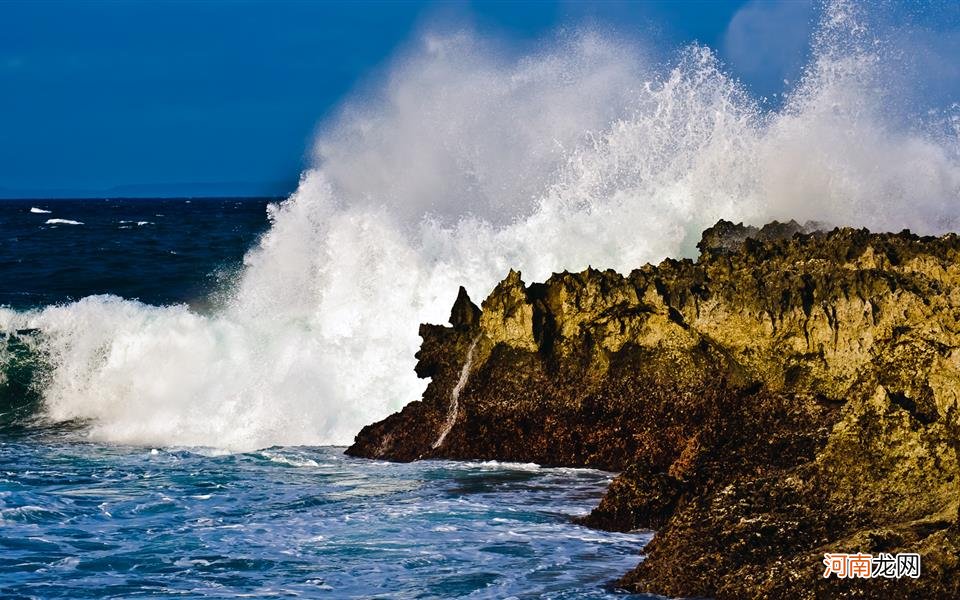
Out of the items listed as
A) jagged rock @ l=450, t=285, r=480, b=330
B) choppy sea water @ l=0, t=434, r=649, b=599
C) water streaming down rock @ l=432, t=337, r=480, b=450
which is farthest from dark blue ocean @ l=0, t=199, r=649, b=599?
jagged rock @ l=450, t=285, r=480, b=330

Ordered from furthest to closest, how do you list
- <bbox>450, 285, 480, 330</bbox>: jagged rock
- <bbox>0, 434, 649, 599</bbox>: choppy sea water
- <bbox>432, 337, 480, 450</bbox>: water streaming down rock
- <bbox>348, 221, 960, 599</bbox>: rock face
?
<bbox>450, 285, 480, 330</bbox>: jagged rock, <bbox>432, 337, 480, 450</bbox>: water streaming down rock, <bbox>0, 434, 649, 599</bbox>: choppy sea water, <bbox>348, 221, 960, 599</bbox>: rock face

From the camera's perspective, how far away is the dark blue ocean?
721cm

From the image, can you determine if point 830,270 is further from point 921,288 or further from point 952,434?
point 952,434

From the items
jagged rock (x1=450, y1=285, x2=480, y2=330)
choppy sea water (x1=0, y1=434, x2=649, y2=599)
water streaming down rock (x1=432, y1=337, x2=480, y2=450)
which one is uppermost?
jagged rock (x1=450, y1=285, x2=480, y2=330)

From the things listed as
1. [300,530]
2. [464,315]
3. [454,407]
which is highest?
[464,315]

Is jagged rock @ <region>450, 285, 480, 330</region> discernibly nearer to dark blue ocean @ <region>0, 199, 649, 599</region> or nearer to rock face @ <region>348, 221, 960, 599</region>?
rock face @ <region>348, 221, 960, 599</region>

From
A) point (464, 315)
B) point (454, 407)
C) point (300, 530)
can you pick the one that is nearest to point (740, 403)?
point (454, 407)

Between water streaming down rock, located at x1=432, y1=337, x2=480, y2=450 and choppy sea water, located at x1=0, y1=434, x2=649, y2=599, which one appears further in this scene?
water streaming down rock, located at x1=432, y1=337, x2=480, y2=450

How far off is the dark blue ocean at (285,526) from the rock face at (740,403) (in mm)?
431

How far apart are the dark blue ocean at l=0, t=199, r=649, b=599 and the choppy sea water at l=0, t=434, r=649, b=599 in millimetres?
19

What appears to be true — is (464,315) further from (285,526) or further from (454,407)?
(285,526)

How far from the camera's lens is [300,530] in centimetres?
857

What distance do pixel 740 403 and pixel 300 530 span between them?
3.67m

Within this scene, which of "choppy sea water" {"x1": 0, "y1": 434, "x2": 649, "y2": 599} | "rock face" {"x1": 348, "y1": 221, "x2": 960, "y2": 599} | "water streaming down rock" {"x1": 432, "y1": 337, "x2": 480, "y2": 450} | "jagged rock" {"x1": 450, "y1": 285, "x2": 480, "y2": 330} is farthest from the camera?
"jagged rock" {"x1": 450, "y1": 285, "x2": 480, "y2": 330}
